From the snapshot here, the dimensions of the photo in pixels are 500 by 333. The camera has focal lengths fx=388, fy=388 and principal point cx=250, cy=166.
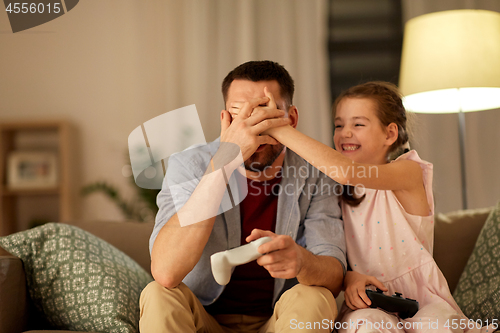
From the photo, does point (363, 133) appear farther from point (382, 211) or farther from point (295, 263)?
point (295, 263)

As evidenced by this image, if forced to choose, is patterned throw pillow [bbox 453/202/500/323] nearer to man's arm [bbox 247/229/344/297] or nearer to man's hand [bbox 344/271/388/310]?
man's hand [bbox 344/271/388/310]

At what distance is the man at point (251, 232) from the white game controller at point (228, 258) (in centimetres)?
2

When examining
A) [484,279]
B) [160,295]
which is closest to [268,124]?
[160,295]

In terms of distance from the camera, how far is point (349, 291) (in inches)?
33.7

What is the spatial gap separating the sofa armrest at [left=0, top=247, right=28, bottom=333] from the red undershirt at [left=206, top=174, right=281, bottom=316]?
43 cm

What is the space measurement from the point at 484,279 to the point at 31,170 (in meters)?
2.38

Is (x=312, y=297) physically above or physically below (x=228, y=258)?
below

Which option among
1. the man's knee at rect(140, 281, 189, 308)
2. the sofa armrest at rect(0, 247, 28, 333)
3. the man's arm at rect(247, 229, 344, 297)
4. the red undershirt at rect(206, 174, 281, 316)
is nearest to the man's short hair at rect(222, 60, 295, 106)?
the red undershirt at rect(206, 174, 281, 316)

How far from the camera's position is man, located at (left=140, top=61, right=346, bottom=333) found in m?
0.74

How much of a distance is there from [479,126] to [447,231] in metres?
1.45

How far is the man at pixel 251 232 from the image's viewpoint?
736mm

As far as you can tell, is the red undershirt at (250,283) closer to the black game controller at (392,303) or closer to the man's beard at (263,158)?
the man's beard at (263,158)

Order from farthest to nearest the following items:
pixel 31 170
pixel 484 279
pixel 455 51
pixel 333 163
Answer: pixel 31 170, pixel 455 51, pixel 484 279, pixel 333 163

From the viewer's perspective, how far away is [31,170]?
2359 millimetres
